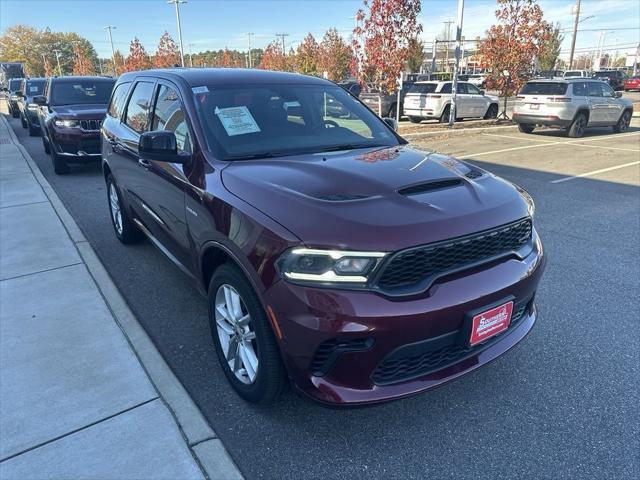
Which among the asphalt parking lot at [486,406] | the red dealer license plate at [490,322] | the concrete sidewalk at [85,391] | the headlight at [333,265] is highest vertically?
the headlight at [333,265]

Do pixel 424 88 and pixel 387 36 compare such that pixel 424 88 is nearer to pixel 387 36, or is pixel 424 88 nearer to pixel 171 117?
pixel 387 36

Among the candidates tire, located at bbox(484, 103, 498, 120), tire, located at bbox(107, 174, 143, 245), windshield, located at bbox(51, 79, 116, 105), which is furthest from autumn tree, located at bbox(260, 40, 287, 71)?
tire, located at bbox(107, 174, 143, 245)

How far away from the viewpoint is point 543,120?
14453 millimetres

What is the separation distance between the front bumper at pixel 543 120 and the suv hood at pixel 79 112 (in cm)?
1232

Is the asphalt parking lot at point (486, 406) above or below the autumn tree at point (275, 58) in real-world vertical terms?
below

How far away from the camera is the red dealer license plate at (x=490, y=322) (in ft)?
7.40

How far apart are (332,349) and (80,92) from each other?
1021cm

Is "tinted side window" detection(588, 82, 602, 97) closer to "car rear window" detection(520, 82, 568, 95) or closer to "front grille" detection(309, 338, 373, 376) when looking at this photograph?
"car rear window" detection(520, 82, 568, 95)

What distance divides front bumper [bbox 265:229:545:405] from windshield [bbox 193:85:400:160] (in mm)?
1273

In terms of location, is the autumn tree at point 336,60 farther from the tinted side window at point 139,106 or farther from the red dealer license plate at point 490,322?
the red dealer license plate at point 490,322

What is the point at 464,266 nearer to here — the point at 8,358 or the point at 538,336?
the point at 538,336

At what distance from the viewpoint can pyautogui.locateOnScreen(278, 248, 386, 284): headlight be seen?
2.06m

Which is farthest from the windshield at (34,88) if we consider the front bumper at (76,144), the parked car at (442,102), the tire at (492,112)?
the tire at (492,112)

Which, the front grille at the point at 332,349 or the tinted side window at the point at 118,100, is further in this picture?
the tinted side window at the point at 118,100
